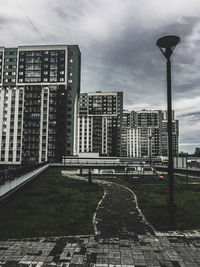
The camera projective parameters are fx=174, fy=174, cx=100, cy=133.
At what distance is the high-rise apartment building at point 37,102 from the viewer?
7319cm

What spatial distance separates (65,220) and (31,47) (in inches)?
3469

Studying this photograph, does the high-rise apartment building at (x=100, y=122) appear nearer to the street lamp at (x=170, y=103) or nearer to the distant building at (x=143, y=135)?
the distant building at (x=143, y=135)

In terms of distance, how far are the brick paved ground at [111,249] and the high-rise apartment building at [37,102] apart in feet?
224

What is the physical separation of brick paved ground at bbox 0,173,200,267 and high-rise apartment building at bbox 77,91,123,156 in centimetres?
9995

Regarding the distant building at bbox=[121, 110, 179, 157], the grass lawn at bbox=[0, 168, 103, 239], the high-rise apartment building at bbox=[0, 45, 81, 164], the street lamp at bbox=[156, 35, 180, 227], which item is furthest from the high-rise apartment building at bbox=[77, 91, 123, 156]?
the street lamp at bbox=[156, 35, 180, 227]

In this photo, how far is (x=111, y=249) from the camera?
4.94 metres

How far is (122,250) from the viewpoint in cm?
490

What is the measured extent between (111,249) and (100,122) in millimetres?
105308

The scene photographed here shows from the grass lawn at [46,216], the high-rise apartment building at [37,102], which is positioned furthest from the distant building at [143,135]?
the grass lawn at [46,216]

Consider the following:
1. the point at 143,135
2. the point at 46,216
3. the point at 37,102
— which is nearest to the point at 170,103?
the point at 46,216

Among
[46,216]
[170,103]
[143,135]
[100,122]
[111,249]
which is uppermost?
[100,122]

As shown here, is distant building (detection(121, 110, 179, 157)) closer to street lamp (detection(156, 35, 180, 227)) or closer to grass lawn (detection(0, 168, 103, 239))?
grass lawn (detection(0, 168, 103, 239))

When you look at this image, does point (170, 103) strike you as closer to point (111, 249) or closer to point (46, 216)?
point (111, 249)

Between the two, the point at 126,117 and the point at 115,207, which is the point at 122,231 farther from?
the point at 126,117
